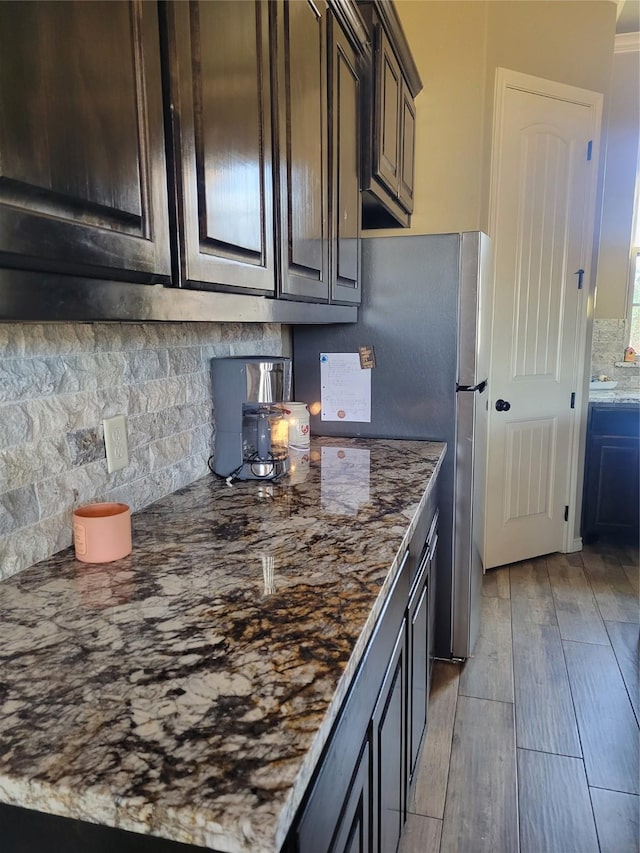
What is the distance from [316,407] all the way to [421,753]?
127 centimetres

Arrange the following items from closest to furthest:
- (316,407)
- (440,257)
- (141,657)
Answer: (141,657) → (440,257) → (316,407)

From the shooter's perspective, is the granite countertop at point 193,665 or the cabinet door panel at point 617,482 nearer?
the granite countertop at point 193,665

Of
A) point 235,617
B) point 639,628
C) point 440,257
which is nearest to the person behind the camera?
point 235,617

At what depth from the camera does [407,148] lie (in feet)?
8.46

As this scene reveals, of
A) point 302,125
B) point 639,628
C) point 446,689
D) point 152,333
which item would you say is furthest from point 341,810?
point 639,628

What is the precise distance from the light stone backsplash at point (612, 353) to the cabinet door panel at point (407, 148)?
1956 millimetres

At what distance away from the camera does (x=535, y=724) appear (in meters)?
2.09

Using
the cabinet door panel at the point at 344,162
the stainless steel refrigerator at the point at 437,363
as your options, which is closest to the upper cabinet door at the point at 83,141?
the cabinet door panel at the point at 344,162

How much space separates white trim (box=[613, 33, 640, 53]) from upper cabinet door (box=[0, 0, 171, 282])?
4.00 m

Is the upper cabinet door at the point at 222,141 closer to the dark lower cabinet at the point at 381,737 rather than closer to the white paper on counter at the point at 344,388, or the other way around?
the dark lower cabinet at the point at 381,737

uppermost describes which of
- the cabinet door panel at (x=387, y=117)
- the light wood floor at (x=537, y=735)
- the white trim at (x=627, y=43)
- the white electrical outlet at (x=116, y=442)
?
the white trim at (x=627, y=43)

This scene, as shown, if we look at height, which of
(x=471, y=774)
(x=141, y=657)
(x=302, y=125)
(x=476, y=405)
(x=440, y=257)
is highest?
(x=302, y=125)

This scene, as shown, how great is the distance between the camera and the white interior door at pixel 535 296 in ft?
10.2

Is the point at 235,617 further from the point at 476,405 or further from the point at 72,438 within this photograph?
the point at 476,405
